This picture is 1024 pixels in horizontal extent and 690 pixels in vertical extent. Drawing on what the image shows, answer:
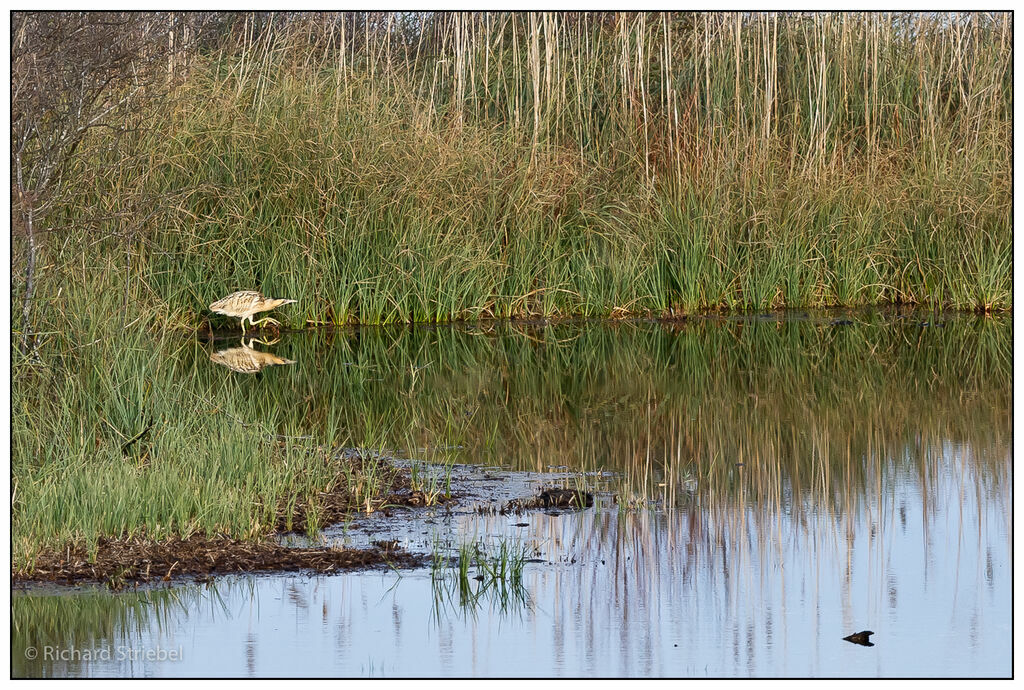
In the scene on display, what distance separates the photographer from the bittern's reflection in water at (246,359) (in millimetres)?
9633

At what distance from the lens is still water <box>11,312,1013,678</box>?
4.13 meters

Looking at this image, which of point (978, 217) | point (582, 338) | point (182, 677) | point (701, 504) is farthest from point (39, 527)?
point (978, 217)

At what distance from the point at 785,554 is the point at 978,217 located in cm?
797

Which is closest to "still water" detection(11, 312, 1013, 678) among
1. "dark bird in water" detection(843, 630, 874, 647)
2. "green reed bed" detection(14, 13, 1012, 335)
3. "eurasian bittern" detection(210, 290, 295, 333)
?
"dark bird in water" detection(843, 630, 874, 647)

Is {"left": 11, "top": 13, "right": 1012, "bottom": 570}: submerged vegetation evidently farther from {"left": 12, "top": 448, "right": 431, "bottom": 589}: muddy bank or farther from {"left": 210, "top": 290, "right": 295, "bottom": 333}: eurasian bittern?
{"left": 12, "top": 448, "right": 431, "bottom": 589}: muddy bank

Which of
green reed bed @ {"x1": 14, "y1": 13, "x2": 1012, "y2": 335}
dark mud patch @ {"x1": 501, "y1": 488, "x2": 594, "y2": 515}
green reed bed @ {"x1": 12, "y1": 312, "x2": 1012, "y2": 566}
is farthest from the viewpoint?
green reed bed @ {"x1": 14, "y1": 13, "x2": 1012, "y2": 335}

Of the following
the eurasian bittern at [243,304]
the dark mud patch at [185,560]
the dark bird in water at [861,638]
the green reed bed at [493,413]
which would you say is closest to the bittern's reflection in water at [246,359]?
the green reed bed at [493,413]

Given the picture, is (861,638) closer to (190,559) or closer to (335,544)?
(335,544)

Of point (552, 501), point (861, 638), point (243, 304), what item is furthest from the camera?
point (243, 304)

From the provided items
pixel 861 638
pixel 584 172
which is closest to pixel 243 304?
pixel 584 172

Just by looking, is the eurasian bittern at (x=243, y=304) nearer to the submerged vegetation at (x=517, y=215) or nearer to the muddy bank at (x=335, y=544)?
the submerged vegetation at (x=517, y=215)

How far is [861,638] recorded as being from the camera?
4230mm

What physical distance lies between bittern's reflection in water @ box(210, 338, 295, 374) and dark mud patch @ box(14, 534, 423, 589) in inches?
177

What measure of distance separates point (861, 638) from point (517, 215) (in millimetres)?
7964
